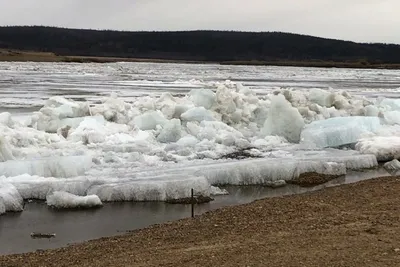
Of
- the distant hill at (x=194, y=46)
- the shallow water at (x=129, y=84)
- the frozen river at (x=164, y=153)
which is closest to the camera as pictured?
the frozen river at (x=164, y=153)

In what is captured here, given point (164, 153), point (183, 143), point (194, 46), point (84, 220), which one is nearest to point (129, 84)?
point (183, 143)

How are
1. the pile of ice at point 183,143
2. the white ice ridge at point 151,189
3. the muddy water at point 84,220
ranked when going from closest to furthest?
the muddy water at point 84,220, the white ice ridge at point 151,189, the pile of ice at point 183,143

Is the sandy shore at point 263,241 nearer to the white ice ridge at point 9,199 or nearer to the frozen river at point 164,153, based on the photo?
the frozen river at point 164,153

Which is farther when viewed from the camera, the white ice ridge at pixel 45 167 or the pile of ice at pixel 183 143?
the white ice ridge at pixel 45 167

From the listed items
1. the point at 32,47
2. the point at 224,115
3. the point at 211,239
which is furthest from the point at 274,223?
the point at 32,47

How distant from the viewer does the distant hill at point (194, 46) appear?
427 ft

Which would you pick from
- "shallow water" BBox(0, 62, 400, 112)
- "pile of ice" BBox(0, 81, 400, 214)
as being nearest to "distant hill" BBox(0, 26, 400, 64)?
"shallow water" BBox(0, 62, 400, 112)

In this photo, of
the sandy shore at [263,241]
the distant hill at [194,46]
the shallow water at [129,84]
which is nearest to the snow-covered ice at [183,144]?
the sandy shore at [263,241]

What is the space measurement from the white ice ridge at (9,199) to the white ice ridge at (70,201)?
45 centimetres

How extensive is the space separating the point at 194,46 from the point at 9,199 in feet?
434

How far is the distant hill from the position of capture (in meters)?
130

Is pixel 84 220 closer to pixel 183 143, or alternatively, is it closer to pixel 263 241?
pixel 263 241

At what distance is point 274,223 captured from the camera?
7074mm

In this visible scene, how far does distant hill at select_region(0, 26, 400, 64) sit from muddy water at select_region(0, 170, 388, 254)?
121893 mm
